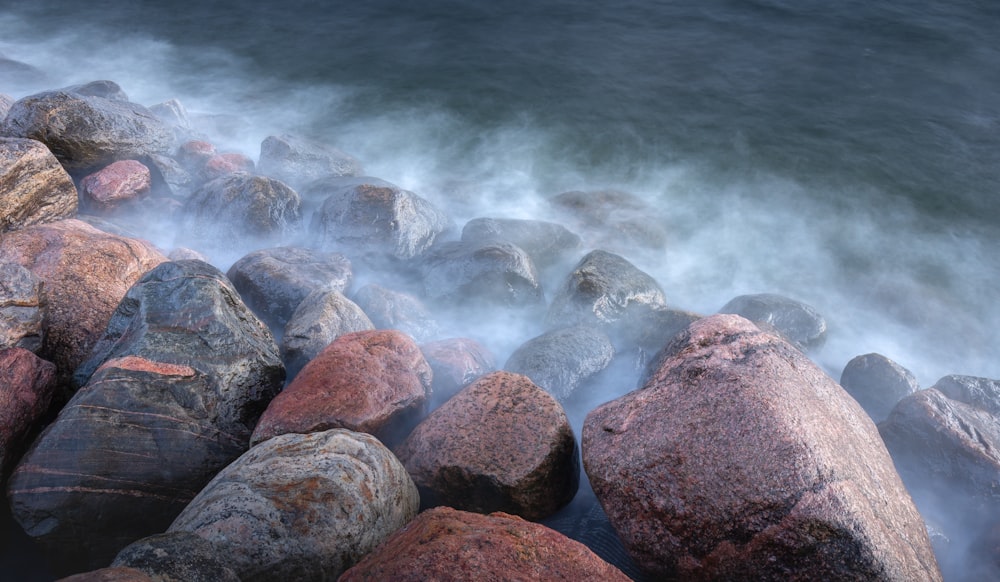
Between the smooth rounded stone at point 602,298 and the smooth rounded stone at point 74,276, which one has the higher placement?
the smooth rounded stone at point 74,276

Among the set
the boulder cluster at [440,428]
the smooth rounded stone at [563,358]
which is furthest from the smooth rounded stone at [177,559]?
the smooth rounded stone at [563,358]

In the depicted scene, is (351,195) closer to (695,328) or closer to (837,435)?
(695,328)

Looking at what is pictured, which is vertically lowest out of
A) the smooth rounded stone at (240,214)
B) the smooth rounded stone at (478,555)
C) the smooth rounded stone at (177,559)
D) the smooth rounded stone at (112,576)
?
the smooth rounded stone at (240,214)

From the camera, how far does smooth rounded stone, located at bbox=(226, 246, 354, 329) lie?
5.70m

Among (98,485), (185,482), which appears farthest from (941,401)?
(98,485)

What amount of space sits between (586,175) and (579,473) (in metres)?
7.26

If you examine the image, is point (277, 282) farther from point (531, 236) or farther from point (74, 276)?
point (531, 236)

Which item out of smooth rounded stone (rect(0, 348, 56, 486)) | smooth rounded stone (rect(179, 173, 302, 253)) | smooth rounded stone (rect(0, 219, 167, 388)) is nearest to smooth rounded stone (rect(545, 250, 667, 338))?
smooth rounded stone (rect(179, 173, 302, 253))

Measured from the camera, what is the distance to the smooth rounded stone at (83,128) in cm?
664

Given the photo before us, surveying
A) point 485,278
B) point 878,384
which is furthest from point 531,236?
point 878,384

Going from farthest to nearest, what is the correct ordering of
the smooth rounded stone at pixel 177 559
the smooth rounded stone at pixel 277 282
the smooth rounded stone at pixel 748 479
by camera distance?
the smooth rounded stone at pixel 277 282
the smooth rounded stone at pixel 748 479
the smooth rounded stone at pixel 177 559

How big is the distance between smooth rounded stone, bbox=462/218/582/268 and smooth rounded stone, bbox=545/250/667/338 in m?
1.02

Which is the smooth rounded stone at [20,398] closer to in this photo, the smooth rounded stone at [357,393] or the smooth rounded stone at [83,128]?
the smooth rounded stone at [357,393]

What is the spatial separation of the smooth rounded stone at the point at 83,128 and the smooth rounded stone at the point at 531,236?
405cm
